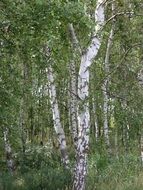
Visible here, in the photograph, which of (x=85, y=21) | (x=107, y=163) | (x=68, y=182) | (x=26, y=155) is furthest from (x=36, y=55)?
(x=26, y=155)

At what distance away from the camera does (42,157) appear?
20.0 metres

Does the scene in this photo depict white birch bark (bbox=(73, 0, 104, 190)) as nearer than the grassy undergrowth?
Yes

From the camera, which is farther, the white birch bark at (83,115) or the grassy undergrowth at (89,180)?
the grassy undergrowth at (89,180)

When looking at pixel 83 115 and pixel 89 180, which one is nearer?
pixel 83 115

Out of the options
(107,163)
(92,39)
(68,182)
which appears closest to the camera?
(92,39)

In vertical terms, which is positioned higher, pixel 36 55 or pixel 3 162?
pixel 36 55

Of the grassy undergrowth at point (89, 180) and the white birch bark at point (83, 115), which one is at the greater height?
the white birch bark at point (83, 115)

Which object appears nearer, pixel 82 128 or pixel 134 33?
pixel 82 128

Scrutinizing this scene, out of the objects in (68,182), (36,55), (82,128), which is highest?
(36,55)

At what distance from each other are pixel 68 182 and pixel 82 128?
1.83m

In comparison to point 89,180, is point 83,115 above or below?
above

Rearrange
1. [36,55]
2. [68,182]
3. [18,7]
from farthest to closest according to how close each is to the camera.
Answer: [68,182]
[36,55]
[18,7]

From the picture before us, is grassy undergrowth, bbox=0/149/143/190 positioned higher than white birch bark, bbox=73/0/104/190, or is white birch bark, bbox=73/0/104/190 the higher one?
white birch bark, bbox=73/0/104/190

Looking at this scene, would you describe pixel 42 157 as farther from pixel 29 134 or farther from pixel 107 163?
pixel 29 134
